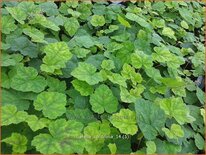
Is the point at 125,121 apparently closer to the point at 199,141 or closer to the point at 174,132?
the point at 174,132

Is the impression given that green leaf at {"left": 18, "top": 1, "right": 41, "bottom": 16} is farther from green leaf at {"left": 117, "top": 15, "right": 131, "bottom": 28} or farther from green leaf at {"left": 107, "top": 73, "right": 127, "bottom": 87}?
green leaf at {"left": 107, "top": 73, "right": 127, "bottom": 87}

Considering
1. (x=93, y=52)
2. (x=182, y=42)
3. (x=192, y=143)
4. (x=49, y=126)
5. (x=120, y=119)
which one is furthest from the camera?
(x=182, y=42)

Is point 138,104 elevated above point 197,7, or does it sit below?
above

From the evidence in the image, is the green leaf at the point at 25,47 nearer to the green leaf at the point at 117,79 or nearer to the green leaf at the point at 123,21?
the green leaf at the point at 117,79

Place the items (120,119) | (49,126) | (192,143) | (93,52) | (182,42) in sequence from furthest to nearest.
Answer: (182,42)
(93,52)
(192,143)
(120,119)
(49,126)

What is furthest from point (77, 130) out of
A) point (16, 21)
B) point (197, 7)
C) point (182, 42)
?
point (197, 7)

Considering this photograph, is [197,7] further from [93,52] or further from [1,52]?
[1,52]

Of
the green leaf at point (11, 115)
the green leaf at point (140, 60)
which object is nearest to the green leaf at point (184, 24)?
the green leaf at point (140, 60)

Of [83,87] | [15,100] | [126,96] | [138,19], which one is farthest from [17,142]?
[138,19]
